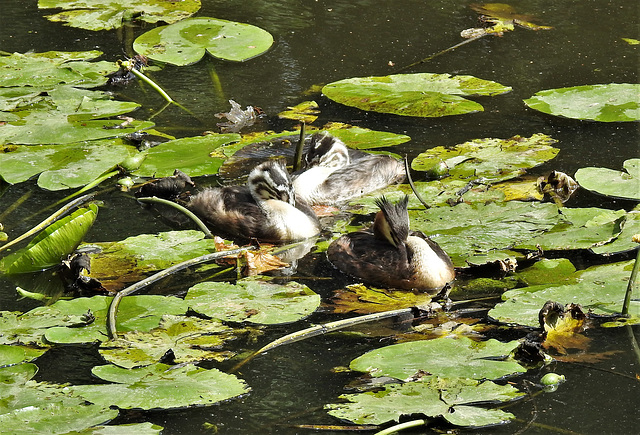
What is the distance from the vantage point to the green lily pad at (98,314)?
13.1ft

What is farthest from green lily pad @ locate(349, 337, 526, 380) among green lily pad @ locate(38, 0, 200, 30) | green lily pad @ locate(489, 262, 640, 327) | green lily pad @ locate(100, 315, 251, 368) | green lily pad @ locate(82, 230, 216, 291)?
green lily pad @ locate(38, 0, 200, 30)

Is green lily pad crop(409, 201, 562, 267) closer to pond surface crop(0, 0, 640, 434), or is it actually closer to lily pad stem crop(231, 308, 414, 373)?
pond surface crop(0, 0, 640, 434)

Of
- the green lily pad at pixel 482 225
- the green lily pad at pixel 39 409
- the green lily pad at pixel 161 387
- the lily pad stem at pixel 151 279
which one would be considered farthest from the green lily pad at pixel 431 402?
the green lily pad at pixel 482 225

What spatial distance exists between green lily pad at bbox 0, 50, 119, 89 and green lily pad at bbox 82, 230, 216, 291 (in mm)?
2886

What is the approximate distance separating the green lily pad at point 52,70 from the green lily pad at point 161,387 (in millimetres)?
4354

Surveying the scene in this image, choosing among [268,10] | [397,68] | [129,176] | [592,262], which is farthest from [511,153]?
[268,10]

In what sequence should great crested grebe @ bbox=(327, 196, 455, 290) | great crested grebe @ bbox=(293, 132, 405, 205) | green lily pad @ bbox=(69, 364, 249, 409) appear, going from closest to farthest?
green lily pad @ bbox=(69, 364, 249, 409)
great crested grebe @ bbox=(327, 196, 455, 290)
great crested grebe @ bbox=(293, 132, 405, 205)

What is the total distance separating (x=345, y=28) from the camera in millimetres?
8977

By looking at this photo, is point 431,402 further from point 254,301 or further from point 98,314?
point 98,314

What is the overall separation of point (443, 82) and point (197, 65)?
2.33 m

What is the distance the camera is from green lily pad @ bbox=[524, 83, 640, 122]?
21.8 feet

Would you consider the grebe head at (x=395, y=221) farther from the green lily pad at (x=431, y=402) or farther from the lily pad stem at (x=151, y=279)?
the green lily pad at (x=431, y=402)

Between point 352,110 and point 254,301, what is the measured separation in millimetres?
3138


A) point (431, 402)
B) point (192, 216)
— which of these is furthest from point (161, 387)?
point (192, 216)
